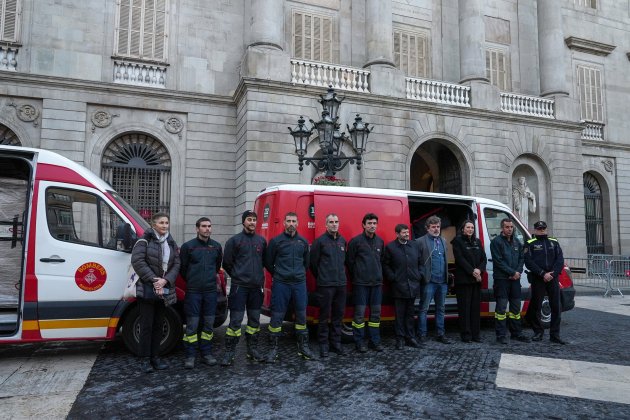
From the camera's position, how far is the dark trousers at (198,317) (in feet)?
17.2

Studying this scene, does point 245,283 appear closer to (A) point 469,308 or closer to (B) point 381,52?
(A) point 469,308

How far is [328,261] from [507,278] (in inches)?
113

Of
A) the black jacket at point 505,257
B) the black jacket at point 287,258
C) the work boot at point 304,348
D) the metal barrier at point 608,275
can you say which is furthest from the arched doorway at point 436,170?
the work boot at point 304,348

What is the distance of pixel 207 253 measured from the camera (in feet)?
17.6

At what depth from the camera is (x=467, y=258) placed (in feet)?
21.9

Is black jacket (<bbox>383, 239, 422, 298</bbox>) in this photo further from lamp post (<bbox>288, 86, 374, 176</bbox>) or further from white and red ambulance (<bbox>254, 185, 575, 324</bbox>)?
lamp post (<bbox>288, 86, 374, 176</bbox>)

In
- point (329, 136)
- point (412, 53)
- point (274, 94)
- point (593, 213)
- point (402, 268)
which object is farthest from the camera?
point (593, 213)

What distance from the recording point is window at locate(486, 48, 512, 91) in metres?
18.9

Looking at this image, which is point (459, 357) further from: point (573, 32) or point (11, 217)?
point (573, 32)

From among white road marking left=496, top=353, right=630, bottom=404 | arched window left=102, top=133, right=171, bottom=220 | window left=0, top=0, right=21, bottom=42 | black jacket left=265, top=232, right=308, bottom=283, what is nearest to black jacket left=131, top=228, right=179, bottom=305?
black jacket left=265, top=232, right=308, bottom=283

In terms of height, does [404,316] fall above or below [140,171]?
below

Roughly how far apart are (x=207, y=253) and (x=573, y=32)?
22.1 meters

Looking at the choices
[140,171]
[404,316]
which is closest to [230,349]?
[404,316]

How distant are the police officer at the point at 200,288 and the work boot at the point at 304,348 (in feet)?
3.42
